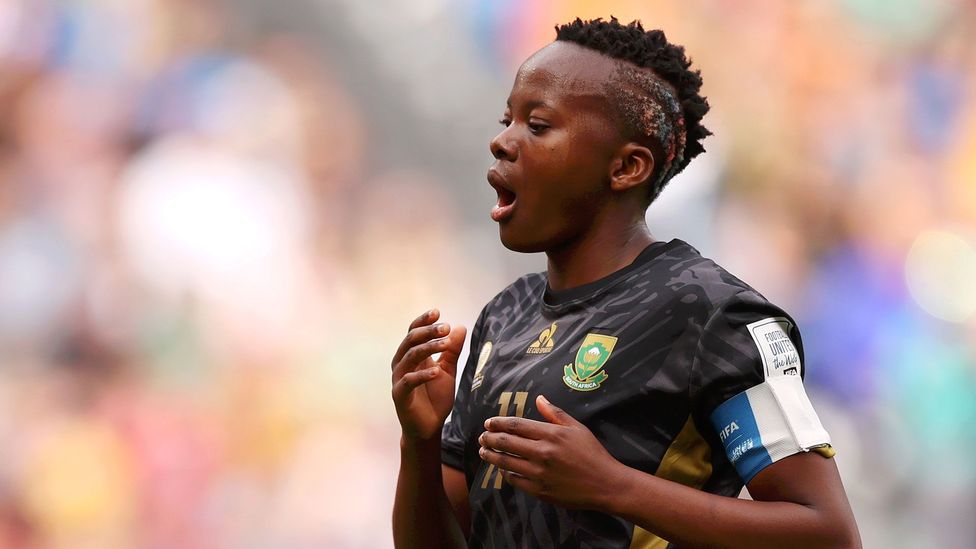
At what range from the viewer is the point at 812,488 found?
42.3 inches

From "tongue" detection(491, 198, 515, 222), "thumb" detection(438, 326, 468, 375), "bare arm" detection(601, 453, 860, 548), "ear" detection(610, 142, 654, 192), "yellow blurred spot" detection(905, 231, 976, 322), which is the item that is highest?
"yellow blurred spot" detection(905, 231, 976, 322)

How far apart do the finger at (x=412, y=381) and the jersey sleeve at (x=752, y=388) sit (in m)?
0.31

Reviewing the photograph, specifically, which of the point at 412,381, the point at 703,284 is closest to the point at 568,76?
the point at 703,284

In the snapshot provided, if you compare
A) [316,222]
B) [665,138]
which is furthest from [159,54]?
[665,138]

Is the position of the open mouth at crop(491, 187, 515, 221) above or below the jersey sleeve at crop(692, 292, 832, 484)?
above

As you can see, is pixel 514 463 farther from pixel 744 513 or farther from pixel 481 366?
pixel 481 366

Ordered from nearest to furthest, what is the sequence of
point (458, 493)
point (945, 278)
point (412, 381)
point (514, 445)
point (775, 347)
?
point (514, 445), point (775, 347), point (412, 381), point (458, 493), point (945, 278)

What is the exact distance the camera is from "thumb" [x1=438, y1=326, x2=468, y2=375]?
1259mm

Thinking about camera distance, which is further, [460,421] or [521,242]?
[460,421]

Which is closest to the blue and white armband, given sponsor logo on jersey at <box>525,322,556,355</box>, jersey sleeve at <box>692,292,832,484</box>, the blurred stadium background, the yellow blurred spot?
jersey sleeve at <box>692,292,832,484</box>

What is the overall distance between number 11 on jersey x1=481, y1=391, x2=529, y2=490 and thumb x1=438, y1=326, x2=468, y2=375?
0.08m

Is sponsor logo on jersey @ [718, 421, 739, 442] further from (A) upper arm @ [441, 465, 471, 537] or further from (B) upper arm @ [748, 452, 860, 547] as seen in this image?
(A) upper arm @ [441, 465, 471, 537]

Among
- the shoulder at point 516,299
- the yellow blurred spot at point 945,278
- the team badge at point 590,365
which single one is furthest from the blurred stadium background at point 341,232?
the team badge at point 590,365

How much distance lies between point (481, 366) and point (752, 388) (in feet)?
1.40
